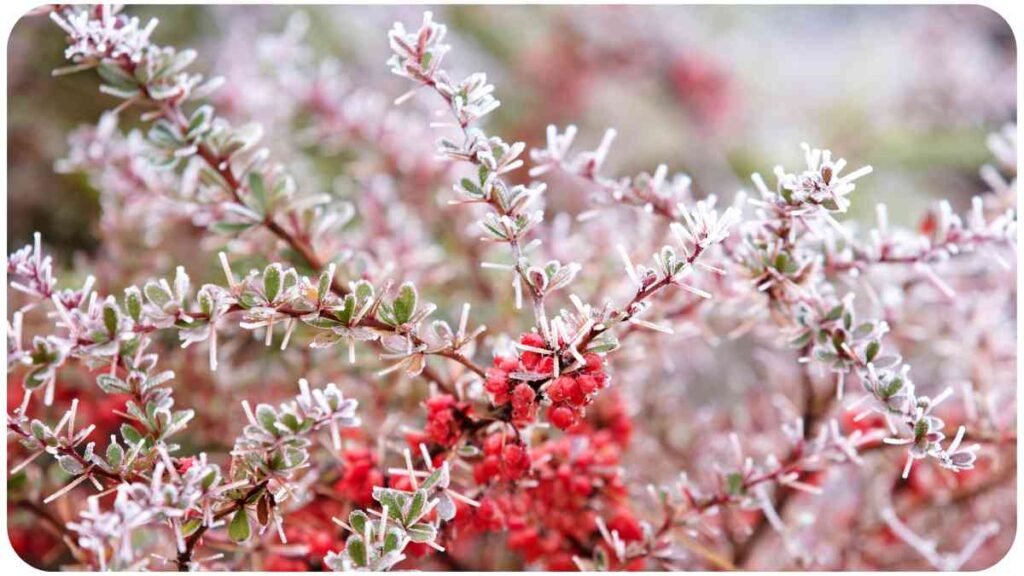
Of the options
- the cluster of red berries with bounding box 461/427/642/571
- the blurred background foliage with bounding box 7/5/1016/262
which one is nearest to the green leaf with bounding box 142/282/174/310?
the cluster of red berries with bounding box 461/427/642/571

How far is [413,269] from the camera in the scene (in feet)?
2.56

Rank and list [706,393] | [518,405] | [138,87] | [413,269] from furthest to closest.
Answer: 1. [706,393]
2. [413,269]
3. [138,87]
4. [518,405]

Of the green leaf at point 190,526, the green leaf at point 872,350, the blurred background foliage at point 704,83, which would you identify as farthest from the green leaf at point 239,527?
the blurred background foliage at point 704,83

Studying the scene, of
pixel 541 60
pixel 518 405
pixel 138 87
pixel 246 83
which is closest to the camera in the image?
pixel 518 405

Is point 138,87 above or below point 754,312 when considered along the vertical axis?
above

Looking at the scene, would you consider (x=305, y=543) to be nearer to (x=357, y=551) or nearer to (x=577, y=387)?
(x=357, y=551)

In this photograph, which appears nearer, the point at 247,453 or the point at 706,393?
the point at 247,453

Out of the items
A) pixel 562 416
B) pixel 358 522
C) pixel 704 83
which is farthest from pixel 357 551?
pixel 704 83

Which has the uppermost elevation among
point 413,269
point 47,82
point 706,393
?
point 47,82

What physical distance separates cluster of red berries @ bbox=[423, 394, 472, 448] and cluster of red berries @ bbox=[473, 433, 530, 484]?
0.07 ft

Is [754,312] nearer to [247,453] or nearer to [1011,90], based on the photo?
[247,453]

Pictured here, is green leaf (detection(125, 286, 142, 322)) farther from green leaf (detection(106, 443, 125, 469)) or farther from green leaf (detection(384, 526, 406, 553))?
green leaf (detection(384, 526, 406, 553))

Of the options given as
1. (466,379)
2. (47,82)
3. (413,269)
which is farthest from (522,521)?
(47,82)

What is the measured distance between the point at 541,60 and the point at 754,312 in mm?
803
